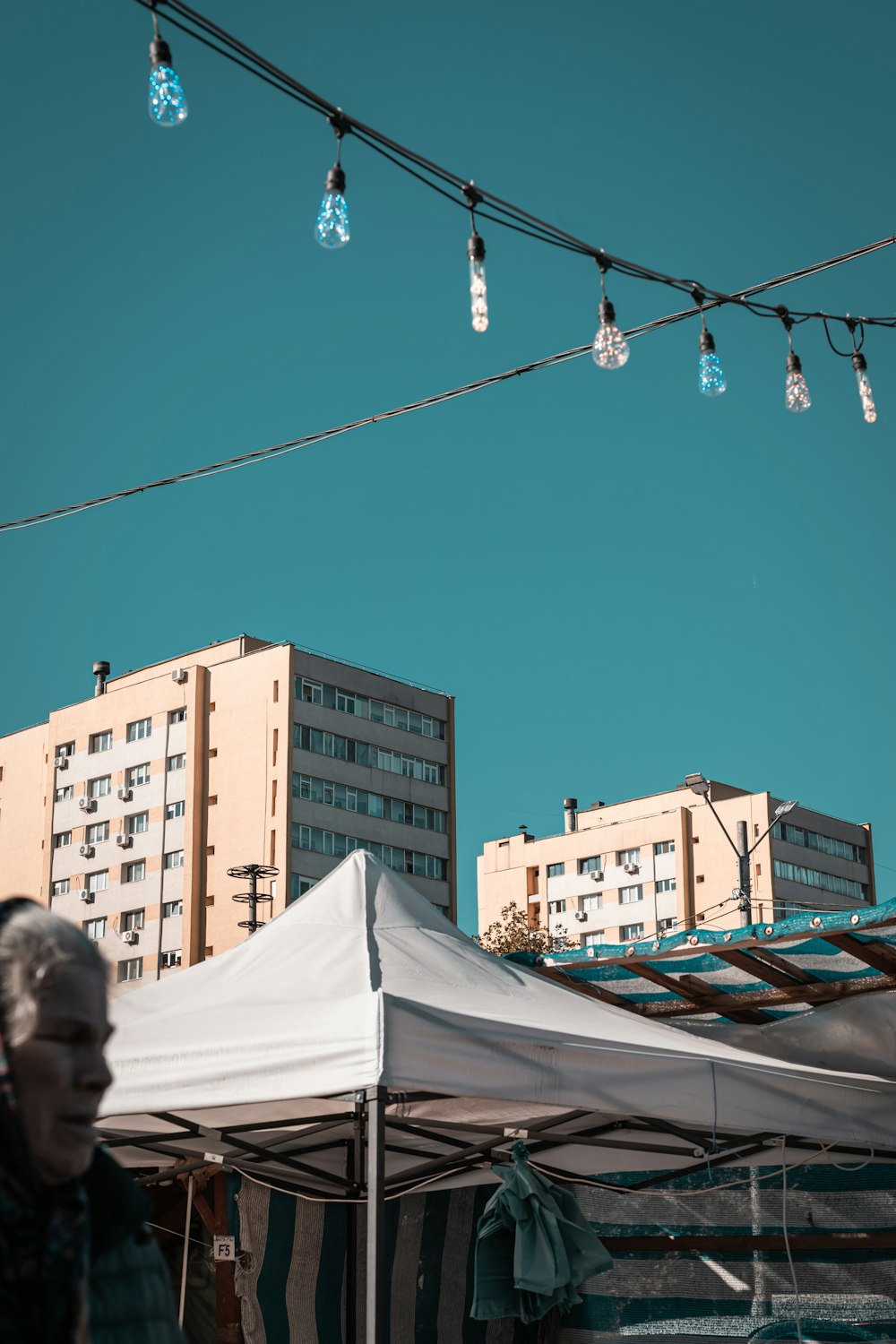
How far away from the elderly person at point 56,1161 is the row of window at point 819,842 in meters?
77.9

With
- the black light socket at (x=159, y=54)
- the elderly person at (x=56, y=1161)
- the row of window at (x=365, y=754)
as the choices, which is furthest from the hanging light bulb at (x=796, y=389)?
the row of window at (x=365, y=754)

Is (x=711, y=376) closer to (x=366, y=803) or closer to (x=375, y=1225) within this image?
(x=375, y=1225)

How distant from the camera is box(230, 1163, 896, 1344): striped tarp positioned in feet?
23.8

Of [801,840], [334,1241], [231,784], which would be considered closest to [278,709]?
[231,784]

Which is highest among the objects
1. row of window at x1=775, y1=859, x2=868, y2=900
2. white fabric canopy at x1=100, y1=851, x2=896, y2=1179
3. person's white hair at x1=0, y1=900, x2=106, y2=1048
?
row of window at x1=775, y1=859, x2=868, y2=900

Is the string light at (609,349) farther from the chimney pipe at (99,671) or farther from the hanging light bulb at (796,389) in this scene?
the chimney pipe at (99,671)

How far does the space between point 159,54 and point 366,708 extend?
62430 mm

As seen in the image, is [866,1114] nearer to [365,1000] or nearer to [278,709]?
[365,1000]

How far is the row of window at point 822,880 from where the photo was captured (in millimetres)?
79125

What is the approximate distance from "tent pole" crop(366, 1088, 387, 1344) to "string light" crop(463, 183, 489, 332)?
2.36 m

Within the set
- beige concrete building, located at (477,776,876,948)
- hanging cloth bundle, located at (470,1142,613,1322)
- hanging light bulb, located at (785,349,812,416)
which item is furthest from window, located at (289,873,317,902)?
hanging light bulb, located at (785,349,812,416)

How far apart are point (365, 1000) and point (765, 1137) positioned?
2771mm

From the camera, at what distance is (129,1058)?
5145mm

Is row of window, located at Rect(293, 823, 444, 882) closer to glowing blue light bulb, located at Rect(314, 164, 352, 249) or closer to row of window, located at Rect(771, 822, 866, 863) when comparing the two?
row of window, located at Rect(771, 822, 866, 863)
